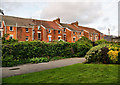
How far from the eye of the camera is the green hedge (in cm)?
1144

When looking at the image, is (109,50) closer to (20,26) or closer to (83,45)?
(83,45)

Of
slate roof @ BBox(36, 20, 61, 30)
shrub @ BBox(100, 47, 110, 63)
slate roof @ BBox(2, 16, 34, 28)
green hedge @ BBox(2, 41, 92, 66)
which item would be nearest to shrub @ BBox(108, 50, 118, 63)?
shrub @ BBox(100, 47, 110, 63)

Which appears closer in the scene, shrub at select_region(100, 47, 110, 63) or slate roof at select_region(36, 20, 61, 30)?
shrub at select_region(100, 47, 110, 63)

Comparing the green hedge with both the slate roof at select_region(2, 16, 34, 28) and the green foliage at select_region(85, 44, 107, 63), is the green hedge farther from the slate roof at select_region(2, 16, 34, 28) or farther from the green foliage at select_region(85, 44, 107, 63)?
the slate roof at select_region(2, 16, 34, 28)

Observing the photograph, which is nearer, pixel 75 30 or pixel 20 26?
pixel 20 26

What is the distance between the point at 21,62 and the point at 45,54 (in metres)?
3.56

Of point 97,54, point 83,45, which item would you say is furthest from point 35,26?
point 97,54

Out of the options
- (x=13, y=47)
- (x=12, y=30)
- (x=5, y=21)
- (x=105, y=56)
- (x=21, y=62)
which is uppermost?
(x=5, y=21)

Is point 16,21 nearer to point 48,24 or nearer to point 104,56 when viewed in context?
point 48,24

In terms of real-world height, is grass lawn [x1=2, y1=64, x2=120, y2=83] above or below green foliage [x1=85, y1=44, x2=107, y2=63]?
below

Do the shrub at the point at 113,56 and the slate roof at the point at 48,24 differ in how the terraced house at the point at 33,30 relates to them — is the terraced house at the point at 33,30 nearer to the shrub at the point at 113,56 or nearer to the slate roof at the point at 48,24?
the slate roof at the point at 48,24

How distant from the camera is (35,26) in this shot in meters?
39.1

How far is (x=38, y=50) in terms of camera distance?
14.0 metres

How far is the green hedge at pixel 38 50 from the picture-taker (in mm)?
11439
